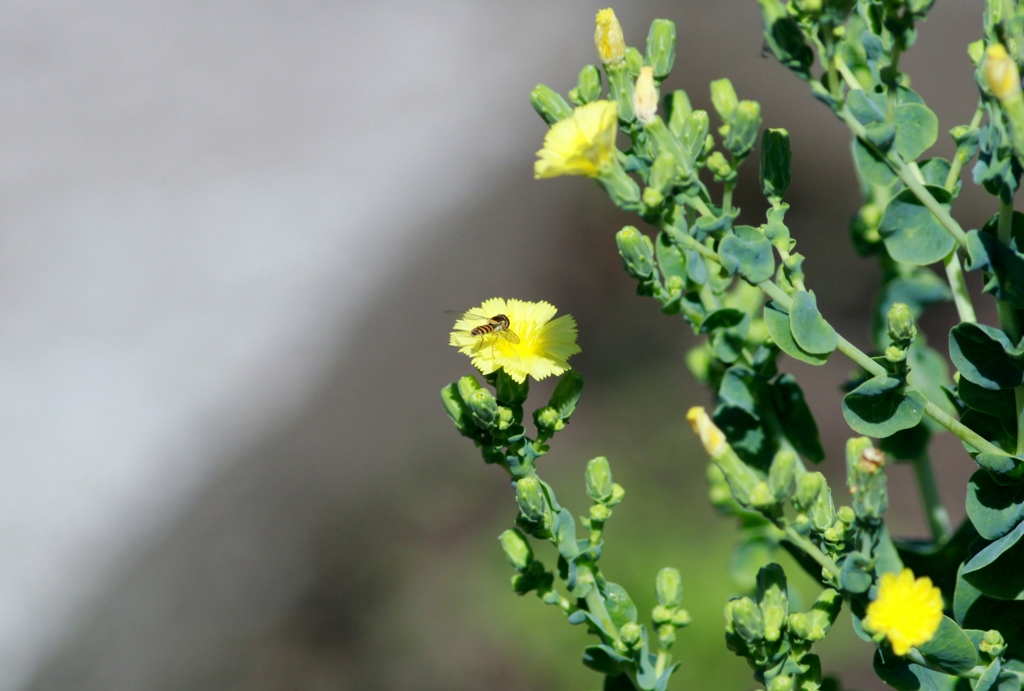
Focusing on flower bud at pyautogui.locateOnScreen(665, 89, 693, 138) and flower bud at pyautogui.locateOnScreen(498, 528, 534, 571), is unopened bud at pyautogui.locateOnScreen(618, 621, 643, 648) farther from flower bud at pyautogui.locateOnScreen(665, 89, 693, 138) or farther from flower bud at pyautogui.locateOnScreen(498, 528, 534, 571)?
flower bud at pyautogui.locateOnScreen(665, 89, 693, 138)

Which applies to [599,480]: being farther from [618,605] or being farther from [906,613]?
[906,613]

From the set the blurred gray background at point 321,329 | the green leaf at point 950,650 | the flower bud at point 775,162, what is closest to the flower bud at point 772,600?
the green leaf at point 950,650

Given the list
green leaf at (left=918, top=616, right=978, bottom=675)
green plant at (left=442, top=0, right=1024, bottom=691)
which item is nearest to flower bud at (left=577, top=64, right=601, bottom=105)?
green plant at (left=442, top=0, right=1024, bottom=691)

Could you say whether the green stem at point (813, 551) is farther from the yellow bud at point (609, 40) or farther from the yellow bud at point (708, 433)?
the yellow bud at point (609, 40)

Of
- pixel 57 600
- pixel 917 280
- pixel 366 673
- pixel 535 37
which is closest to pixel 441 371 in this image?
pixel 366 673

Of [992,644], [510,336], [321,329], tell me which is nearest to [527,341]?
[510,336]

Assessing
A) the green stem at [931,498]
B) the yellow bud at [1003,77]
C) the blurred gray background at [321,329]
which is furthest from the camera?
the blurred gray background at [321,329]
